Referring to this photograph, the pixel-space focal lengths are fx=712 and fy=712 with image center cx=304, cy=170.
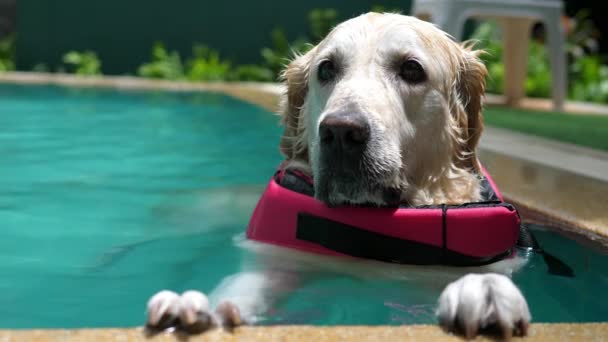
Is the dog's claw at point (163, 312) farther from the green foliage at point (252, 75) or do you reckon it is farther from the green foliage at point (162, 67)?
the green foliage at point (252, 75)

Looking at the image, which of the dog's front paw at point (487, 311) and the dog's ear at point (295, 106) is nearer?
the dog's front paw at point (487, 311)

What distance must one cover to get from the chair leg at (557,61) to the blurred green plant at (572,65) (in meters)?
2.20

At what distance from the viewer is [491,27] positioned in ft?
56.9

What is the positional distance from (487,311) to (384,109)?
108 cm

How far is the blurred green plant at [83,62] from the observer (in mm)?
17422

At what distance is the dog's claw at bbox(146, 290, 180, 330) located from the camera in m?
1.96

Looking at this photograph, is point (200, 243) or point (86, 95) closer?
point (200, 243)

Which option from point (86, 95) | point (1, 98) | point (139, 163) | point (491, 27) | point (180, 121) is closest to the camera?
point (139, 163)

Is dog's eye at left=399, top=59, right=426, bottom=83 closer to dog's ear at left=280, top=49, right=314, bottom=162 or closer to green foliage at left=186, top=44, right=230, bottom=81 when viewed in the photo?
dog's ear at left=280, top=49, right=314, bottom=162

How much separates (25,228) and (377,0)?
15714 millimetres

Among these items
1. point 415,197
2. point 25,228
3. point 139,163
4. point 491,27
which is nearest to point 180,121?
point 139,163

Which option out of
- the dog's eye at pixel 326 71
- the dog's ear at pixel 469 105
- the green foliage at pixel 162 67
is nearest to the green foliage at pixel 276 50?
the green foliage at pixel 162 67

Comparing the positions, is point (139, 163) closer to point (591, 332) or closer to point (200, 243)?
point (200, 243)

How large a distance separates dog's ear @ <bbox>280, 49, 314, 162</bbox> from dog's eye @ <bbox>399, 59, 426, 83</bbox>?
59cm
